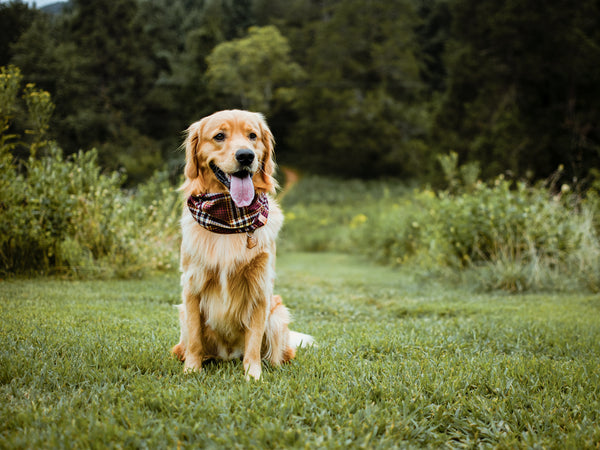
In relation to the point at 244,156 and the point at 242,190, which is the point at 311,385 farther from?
the point at 244,156

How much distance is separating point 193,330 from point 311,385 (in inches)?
31.2

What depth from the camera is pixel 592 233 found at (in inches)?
268

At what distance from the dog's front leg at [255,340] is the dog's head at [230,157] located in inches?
27.0

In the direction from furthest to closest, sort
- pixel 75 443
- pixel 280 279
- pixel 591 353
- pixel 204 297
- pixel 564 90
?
pixel 564 90 → pixel 280 279 → pixel 591 353 → pixel 204 297 → pixel 75 443

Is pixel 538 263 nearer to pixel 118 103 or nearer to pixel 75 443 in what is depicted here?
pixel 75 443

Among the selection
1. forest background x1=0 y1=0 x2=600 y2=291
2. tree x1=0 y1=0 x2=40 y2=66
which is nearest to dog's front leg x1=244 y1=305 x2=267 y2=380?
forest background x1=0 y1=0 x2=600 y2=291

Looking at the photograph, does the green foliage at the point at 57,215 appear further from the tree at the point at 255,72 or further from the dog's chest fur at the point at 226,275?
the tree at the point at 255,72

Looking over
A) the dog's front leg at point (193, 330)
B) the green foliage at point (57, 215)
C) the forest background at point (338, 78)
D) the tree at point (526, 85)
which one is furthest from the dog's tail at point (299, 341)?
the tree at point (526, 85)

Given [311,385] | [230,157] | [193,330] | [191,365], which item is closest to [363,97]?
[230,157]

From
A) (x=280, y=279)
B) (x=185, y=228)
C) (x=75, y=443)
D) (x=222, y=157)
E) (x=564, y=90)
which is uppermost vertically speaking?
(x=564, y=90)

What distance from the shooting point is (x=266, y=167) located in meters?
3.07

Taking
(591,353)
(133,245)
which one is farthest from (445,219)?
(133,245)

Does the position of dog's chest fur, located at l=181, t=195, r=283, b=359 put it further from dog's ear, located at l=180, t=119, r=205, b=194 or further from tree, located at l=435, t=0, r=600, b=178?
tree, located at l=435, t=0, r=600, b=178

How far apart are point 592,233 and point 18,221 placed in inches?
319
